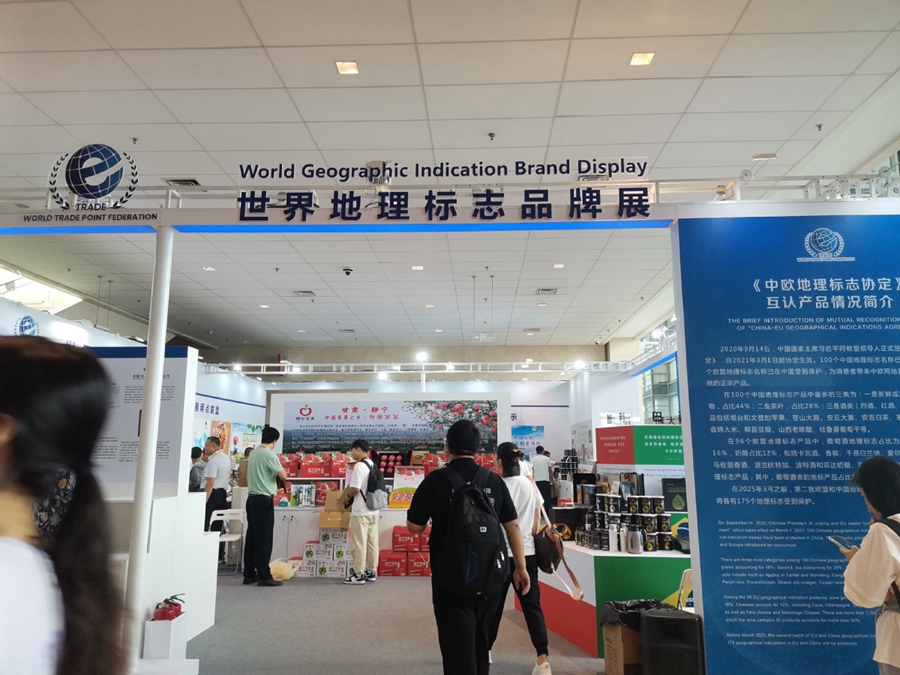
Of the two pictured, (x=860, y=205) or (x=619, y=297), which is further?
(x=619, y=297)

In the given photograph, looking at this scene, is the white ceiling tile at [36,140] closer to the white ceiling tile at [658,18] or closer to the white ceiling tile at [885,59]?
the white ceiling tile at [658,18]

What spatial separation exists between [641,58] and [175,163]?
4327mm

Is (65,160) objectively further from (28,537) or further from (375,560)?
(375,560)

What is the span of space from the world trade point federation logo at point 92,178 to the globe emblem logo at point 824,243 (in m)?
4.25

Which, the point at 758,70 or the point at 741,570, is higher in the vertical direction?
the point at 758,70

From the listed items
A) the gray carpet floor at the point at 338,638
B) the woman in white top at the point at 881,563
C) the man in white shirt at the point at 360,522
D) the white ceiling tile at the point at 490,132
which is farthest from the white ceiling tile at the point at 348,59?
the gray carpet floor at the point at 338,638

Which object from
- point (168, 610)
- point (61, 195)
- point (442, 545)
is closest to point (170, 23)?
point (61, 195)

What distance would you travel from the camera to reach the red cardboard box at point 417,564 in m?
7.73

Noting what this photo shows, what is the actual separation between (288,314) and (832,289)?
10599mm

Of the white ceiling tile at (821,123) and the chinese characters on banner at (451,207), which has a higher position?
the white ceiling tile at (821,123)

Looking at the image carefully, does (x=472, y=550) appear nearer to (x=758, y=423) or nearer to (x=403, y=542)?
(x=758, y=423)

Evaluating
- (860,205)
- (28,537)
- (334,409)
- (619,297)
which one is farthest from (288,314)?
(28,537)

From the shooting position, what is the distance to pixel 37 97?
5094 mm

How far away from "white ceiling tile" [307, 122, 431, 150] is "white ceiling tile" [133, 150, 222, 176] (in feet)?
3.96
